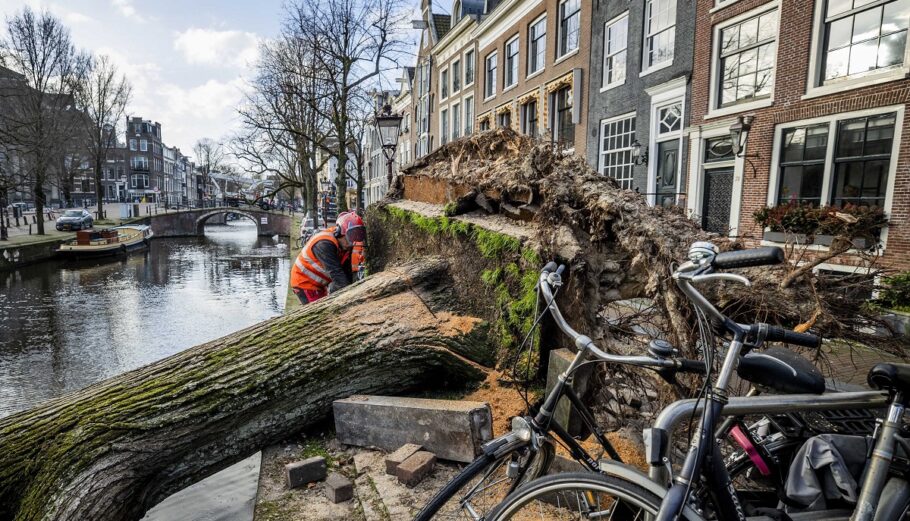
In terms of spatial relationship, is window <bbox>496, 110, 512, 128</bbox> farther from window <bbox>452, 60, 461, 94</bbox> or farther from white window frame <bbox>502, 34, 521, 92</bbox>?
window <bbox>452, 60, 461, 94</bbox>

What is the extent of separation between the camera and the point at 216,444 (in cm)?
305

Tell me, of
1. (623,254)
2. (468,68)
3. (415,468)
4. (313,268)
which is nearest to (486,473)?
(415,468)

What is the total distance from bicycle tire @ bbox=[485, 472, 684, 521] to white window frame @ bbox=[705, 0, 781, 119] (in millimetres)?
10351

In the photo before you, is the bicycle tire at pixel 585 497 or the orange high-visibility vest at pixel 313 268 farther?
the orange high-visibility vest at pixel 313 268

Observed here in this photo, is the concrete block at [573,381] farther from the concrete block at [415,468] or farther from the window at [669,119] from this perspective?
the window at [669,119]

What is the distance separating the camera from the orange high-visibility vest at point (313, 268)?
5.37 metres

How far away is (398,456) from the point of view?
2889mm

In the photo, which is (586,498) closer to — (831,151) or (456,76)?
(831,151)

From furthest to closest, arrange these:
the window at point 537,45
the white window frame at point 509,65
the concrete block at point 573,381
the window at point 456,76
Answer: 1. the window at point 456,76
2. the white window frame at point 509,65
3. the window at point 537,45
4. the concrete block at point 573,381

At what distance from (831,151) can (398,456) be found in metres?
9.43

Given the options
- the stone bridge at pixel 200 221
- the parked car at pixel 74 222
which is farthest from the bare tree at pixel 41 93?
the stone bridge at pixel 200 221

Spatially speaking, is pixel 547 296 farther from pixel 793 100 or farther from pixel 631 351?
pixel 793 100

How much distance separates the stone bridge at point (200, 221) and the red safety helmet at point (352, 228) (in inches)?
1362

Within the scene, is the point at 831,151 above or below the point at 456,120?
below
